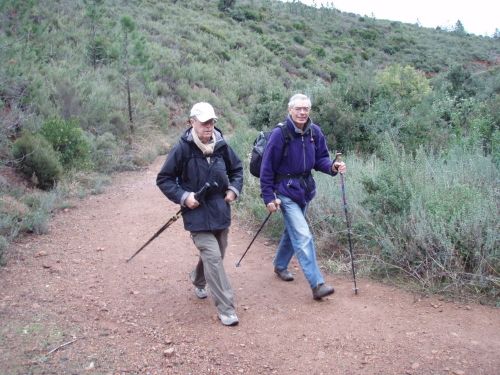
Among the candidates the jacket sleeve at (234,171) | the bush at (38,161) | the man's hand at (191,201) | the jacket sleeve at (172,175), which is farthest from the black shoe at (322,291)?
the bush at (38,161)

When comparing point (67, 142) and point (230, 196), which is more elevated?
point (230, 196)

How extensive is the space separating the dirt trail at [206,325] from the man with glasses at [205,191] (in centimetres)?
39

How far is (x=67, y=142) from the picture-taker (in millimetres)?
10008

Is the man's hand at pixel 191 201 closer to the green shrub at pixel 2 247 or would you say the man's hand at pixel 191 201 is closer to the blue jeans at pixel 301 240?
the blue jeans at pixel 301 240

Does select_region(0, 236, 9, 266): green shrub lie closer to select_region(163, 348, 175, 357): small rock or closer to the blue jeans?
select_region(163, 348, 175, 357): small rock

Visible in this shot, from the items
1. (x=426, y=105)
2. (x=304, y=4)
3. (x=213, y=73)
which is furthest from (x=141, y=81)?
(x=304, y=4)

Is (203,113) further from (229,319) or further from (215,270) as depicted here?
(229,319)

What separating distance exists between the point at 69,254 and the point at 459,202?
15.5 feet

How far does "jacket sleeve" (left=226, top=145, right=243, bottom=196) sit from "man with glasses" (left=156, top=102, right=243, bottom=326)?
0.08 m

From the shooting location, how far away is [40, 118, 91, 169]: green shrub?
988 cm

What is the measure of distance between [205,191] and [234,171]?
450 millimetres

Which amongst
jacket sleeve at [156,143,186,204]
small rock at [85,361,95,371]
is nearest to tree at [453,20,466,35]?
jacket sleeve at [156,143,186,204]

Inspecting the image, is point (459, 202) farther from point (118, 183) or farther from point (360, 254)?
point (118, 183)

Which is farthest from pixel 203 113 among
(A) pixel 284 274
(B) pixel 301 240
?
(A) pixel 284 274
